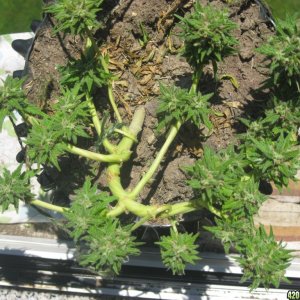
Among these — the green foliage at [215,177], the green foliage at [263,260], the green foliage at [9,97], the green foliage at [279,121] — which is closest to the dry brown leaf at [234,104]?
the green foliage at [279,121]

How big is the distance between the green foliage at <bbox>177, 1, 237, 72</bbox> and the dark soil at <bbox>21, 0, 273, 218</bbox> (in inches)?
9.0

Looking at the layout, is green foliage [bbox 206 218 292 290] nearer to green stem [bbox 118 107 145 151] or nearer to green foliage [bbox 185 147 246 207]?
green foliage [bbox 185 147 246 207]

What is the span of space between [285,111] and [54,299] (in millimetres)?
980

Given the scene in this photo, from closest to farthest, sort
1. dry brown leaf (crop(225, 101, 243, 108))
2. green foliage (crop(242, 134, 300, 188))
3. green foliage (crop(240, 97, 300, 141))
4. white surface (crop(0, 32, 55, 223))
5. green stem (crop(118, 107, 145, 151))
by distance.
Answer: green foliage (crop(242, 134, 300, 188)), green foliage (crop(240, 97, 300, 141)), green stem (crop(118, 107, 145, 151)), dry brown leaf (crop(225, 101, 243, 108)), white surface (crop(0, 32, 55, 223))

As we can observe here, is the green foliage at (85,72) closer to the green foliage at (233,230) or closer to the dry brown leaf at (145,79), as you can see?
the dry brown leaf at (145,79)

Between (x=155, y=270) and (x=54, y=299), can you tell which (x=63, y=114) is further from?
(x=54, y=299)

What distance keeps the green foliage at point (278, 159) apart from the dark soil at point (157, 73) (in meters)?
0.26

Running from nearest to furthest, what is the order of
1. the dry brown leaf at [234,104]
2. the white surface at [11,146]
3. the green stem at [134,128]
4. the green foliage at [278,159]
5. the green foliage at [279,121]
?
the green foliage at [278,159] → the green foliage at [279,121] → the green stem at [134,128] → the dry brown leaf at [234,104] → the white surface at [11,146]

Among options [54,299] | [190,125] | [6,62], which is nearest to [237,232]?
[190,125]

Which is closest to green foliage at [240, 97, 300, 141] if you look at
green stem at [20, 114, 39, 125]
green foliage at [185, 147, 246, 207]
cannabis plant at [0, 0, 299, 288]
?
cannabis plant at [0, 0, 299, 288]

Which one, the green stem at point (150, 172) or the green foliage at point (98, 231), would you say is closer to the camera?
the green foliage at point (98, 231)

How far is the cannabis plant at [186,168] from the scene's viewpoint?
2.65ft

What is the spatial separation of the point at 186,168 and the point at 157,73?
1.20 ft

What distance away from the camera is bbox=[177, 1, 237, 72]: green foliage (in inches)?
31.9
